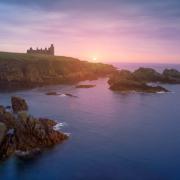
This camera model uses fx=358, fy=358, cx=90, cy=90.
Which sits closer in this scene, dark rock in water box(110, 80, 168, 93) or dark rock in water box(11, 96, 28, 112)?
dark rock in water box(11, 96, 28, 112)

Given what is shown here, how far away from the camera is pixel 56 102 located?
432 ft

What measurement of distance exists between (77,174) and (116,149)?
15.3 meters

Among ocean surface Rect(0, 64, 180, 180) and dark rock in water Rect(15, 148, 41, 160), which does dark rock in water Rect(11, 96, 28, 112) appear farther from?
dark rock in water Rect(15, 148, 41, 160)

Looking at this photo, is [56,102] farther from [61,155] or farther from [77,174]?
[77,174]

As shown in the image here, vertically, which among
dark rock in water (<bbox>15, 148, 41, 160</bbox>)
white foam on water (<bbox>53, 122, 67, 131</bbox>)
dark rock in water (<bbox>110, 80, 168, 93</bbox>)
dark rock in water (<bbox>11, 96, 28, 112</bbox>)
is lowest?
dark rock in water (<bbox>15, 148, 41, 160</bbox>)

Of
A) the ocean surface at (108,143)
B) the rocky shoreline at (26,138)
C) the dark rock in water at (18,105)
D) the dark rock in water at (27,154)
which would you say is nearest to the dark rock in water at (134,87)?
the ocean surface at (108,143)

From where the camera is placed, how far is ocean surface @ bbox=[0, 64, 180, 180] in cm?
6253

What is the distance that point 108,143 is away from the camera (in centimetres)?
7875

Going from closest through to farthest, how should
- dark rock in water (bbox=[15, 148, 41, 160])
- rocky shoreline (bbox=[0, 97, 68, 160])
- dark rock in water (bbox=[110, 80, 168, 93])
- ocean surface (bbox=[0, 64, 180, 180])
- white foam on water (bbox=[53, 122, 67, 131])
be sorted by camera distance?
ocean surface (bbox=[0, 64, 180, 180])
dark rock in water (bbox=[15, 148, 41, 160])
rocky shoreline (bbox=[0, 97, 68, 160])
white foam on water (bbox=[53, 122, 67, 131])
dark rock in water (bbox=[110, 80, 168, 93])

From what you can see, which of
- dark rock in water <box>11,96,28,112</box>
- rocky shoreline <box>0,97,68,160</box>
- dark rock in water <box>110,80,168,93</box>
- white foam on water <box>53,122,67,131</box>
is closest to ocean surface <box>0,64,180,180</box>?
white foam on water <box>53,122,67,131</box>

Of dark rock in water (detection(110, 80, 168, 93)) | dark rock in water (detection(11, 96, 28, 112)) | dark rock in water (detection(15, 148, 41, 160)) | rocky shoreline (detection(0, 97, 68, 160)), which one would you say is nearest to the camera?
dark rock in water (detection(15, 148, 41, 160))

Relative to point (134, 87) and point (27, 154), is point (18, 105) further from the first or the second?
point (134, 87)

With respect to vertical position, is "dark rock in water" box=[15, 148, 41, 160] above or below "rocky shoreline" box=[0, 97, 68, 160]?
below

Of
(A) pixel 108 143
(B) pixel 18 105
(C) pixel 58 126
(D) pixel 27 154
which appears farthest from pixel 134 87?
(D) pixel 27 154
